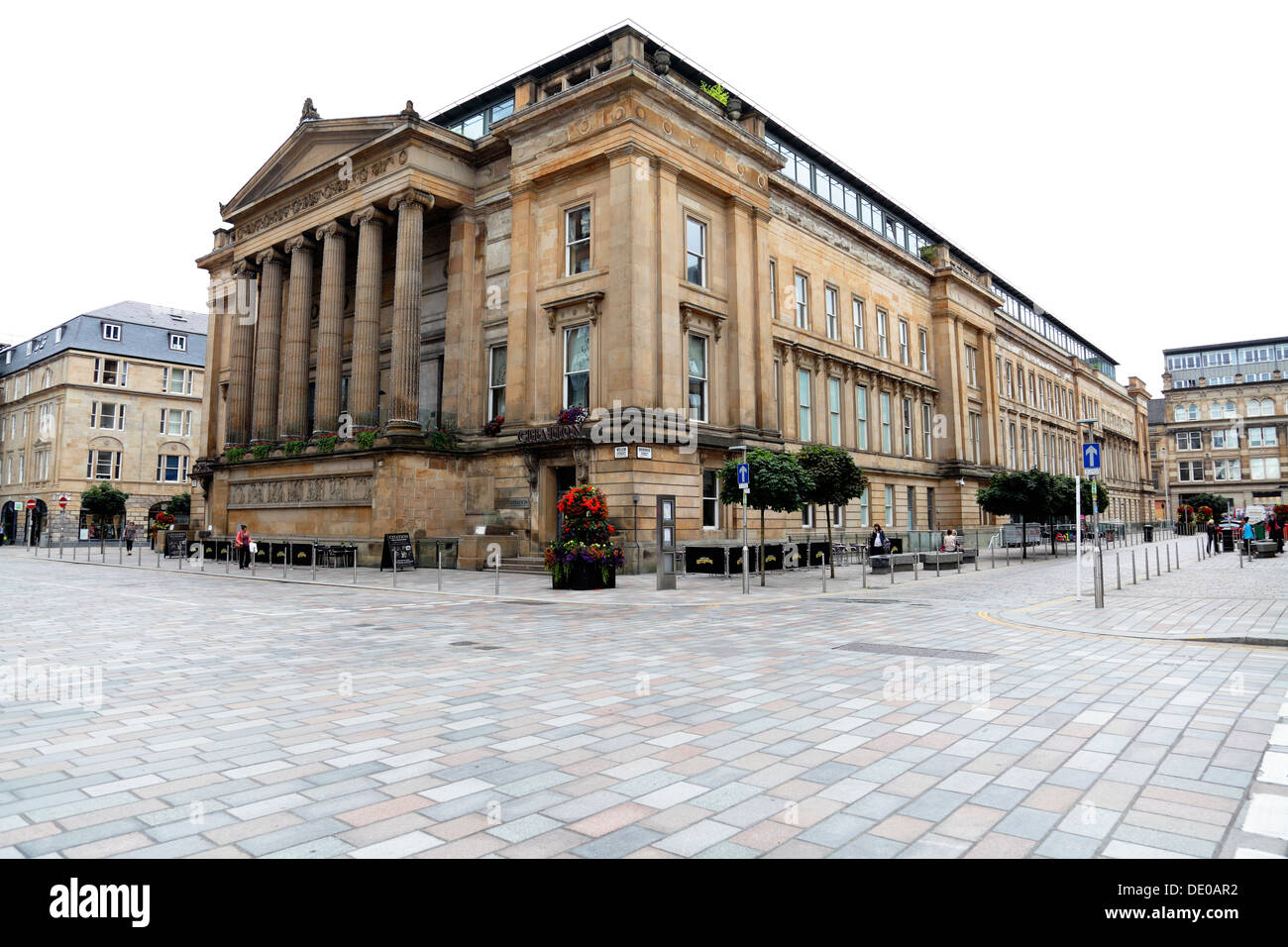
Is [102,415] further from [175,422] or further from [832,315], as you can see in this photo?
[832,315]

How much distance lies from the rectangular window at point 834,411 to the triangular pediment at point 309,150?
77.2 ft

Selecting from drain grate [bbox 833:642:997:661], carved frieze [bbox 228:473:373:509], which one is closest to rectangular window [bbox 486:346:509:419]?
carved frieze [bbox 228:473:373:509]

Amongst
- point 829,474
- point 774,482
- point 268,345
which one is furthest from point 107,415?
point 829,474

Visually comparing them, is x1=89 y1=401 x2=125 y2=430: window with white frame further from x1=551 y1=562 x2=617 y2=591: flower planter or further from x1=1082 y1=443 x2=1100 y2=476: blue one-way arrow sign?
x1=1082 y1=443 x2=1100 y2=476: blue one-way arrow sign

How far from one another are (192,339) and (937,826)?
79052mm

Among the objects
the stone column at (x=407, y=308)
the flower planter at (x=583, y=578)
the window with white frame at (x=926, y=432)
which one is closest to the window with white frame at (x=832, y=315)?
the window with white frame at (x=926, y=432)

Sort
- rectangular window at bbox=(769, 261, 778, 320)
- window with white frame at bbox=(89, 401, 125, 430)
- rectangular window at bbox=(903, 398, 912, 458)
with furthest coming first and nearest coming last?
window with white frame at bbox=(89, 401, 125, 430)
rectangular window at bbox=(903, 398, 912, 458)
rectangular window at bbox=(769, 261, 778, 320)

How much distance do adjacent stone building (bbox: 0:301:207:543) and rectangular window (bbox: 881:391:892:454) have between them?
184 feet

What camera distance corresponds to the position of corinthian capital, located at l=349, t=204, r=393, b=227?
105 feet

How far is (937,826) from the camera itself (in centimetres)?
365

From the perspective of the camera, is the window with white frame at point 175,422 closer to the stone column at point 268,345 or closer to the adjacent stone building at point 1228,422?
the stone column at point 268,345

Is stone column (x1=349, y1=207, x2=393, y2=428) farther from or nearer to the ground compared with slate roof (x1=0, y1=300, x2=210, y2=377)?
nearer to the ground

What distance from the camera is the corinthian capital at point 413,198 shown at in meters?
30.2

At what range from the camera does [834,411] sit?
3809 centimetres
